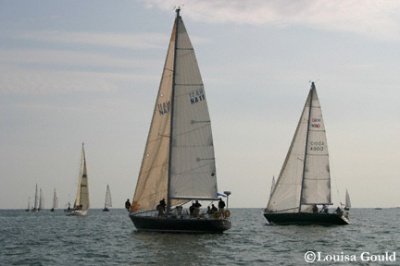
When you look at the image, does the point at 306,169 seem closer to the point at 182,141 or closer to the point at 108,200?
the point at 182,141

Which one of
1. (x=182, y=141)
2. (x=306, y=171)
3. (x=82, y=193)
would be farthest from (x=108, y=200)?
(x=182, y=141)

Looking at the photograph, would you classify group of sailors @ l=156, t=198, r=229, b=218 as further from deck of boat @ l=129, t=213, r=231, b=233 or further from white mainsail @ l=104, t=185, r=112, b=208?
white mainsail @ l=104, t=185, r=112, b=208

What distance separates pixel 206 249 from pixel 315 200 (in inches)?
1072

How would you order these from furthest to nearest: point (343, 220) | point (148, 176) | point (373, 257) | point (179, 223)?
point (343, 220) → point (148, 176) → point (179, 223) → point (373, 257)

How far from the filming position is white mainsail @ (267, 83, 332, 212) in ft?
206

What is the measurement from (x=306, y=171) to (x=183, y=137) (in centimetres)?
2038

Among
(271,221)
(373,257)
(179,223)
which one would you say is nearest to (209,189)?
(179,223)

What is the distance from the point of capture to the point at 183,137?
152 ft

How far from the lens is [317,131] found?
207ft

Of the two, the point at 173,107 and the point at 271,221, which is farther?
the point at 271,221

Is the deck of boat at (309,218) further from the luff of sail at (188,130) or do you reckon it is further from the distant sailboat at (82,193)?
the distant sailboat at (82,193)

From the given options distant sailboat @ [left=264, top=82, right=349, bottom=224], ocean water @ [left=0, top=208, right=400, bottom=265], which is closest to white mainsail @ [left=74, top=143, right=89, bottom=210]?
distant sailboat @ [left=264, top=82, right=349, bottom=224]

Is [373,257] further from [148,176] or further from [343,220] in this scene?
[343,220]

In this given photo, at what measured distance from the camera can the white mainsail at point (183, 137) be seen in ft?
151
